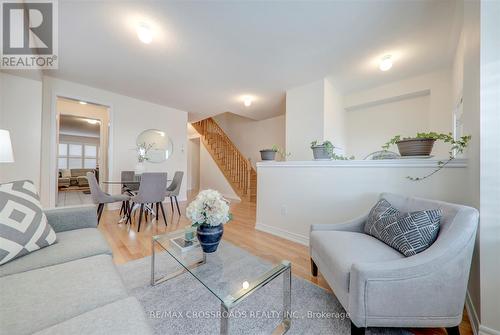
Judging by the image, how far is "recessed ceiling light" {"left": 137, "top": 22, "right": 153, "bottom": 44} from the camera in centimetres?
209

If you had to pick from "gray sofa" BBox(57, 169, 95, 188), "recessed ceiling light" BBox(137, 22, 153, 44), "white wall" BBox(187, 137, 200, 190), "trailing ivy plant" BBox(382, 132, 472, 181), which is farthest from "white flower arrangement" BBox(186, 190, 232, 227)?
"gray sofa" BBox(57, 169, 95, 188)

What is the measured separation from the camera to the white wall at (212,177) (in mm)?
5988

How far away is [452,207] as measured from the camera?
3.89ft

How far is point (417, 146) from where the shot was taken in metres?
1.71

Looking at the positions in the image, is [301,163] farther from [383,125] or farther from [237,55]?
[383,125]

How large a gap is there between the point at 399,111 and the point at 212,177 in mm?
5184

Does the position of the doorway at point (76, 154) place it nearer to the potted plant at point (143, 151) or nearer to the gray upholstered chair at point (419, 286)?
the potted plant at point (143, 151)

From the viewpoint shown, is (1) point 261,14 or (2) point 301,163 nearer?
(1) point 261,14

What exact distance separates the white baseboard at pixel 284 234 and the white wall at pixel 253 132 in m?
3.22

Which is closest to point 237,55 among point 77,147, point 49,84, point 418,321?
point 418,321

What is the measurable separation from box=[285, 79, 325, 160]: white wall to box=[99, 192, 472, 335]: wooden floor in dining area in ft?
5.21

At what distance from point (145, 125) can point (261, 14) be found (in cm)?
378

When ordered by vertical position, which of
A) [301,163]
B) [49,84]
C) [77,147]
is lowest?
[301,163]

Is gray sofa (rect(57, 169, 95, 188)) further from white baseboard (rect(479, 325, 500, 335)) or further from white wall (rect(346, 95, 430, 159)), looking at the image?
white baseboard (rect(479, 325, 500, 335))
